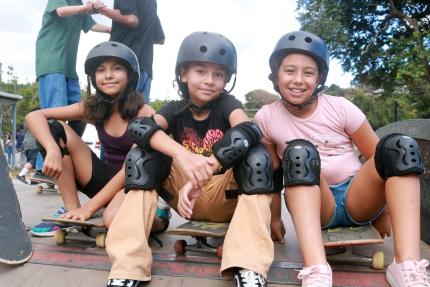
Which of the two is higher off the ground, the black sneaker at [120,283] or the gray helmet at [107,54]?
the gray helmet at [107,54]

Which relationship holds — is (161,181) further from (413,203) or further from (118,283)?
(413,203)

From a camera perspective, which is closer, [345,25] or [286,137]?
[286,137]

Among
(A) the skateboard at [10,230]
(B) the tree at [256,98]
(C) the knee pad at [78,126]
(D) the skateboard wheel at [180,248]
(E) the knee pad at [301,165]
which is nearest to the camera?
(E) the knee pad at [301,165]

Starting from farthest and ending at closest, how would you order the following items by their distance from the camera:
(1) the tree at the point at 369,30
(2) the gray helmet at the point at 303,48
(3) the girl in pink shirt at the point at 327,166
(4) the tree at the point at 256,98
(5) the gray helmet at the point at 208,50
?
1. (4) the tree at the point at 256,98
2. (1) the tree at the point at 369,30
3. (5) the gray helmet at the point at 208,50
4. (2) the gray helmet at the point at 303,48
5. (3) the girl in pink shirt at the point at 327,166

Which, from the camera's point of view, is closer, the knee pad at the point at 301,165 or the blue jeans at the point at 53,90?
the knee pad at the point at 301,165

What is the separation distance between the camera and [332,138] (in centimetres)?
240

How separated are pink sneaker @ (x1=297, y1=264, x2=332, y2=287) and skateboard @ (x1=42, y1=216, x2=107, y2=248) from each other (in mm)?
1177

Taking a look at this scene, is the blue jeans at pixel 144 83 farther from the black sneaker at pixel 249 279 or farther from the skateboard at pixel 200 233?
the black sneaker at pixel 249 279

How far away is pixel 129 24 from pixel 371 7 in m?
13.2

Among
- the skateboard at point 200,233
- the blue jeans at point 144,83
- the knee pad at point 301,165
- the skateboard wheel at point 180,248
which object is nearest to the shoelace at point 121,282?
the skateboard at point 200,233

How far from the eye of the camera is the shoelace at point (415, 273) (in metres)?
1.70

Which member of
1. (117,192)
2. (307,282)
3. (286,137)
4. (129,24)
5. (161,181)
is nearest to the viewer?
(307,282)

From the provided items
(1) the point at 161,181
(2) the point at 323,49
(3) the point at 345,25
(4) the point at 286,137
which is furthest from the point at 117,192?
(3) the point at 345,25

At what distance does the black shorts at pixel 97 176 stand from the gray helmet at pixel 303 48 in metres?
1.30
